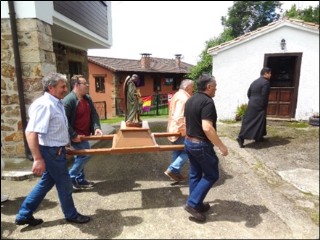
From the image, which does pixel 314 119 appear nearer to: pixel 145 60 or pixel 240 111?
pixel 240 111

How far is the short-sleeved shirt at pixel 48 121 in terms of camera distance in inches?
100

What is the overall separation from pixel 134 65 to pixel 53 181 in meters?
19.2

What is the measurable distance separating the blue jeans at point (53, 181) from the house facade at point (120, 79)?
1268 centimetres

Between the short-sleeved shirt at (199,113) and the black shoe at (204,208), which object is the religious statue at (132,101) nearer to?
the short-sleeved shirt at (199,113)

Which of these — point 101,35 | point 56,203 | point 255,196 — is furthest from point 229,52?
point 56,203

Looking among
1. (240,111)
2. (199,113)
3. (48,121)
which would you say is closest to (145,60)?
(240,111)

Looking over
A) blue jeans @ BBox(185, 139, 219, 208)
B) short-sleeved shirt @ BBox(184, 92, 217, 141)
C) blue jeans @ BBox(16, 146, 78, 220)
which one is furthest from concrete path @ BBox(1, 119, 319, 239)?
short-sleeved shirt @ BBox(184, 92, 217, 141)

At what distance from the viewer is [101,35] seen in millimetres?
7391

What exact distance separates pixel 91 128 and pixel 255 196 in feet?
8.64

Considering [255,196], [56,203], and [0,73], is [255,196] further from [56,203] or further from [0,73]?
[0,73]

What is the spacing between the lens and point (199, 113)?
2.76 meters

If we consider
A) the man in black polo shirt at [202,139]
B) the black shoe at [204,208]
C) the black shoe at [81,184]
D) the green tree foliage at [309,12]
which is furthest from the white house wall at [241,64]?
the black shoe at [81,184]

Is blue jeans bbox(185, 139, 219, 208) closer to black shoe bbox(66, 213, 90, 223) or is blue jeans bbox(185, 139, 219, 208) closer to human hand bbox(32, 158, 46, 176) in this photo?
black shoe bbox(66, 213, 90, 223)

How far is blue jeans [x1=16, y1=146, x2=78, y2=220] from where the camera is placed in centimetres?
268
